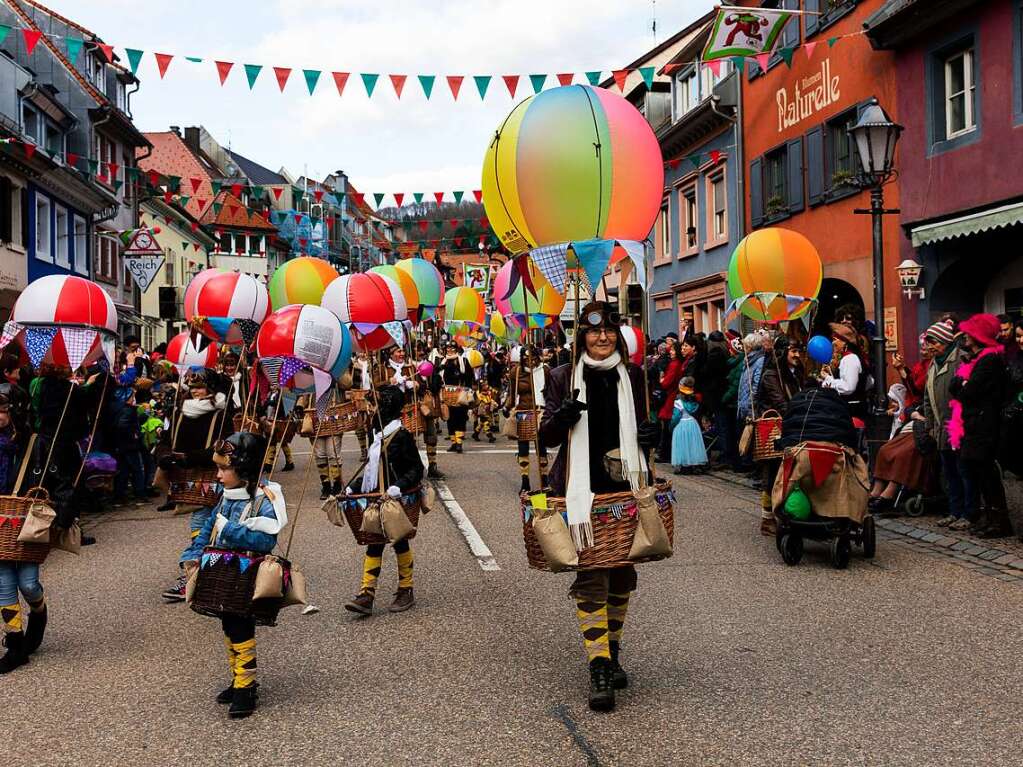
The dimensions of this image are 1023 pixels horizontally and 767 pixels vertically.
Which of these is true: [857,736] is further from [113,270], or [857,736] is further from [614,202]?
[113,270]

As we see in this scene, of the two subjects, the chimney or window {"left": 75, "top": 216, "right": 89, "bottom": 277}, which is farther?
the chimney

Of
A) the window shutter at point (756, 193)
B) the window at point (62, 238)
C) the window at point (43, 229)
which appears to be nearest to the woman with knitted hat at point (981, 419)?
the window shutter at point (756, 193)

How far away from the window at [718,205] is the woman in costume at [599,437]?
2097cm

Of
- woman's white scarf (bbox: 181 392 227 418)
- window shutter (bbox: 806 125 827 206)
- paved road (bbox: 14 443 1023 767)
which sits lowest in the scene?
paved road (bbox: 14 443 1023 767)

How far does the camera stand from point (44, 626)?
6082mm

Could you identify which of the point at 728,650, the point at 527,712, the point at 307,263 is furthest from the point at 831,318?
the point at 527,712

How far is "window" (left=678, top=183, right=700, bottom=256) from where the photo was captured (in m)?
28.2

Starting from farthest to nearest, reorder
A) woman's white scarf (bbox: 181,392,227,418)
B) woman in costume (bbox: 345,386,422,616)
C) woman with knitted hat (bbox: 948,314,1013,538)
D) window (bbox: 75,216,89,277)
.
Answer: window (bbox: 75,216,89,277)
woman with knitted hat (bbox: 948,314,1013,538)
woman's white scarf (bbox: 181,392,227,418)
woman in costume (bbox: 345,386,422,616)

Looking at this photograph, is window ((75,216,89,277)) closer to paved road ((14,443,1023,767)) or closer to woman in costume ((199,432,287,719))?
paved road ((14,443,1023,767))

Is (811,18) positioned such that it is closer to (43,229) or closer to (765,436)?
(765,436)

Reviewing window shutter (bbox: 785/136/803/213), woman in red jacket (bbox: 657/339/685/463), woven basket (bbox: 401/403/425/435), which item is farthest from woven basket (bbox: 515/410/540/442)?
window shutter (bbox: 785/136/803/213)

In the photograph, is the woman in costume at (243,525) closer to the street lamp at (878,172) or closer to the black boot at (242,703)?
the black boot at (242,703)

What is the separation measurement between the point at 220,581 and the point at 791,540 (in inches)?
189

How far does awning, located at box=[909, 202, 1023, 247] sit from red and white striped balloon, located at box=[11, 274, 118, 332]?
11.4 meters
